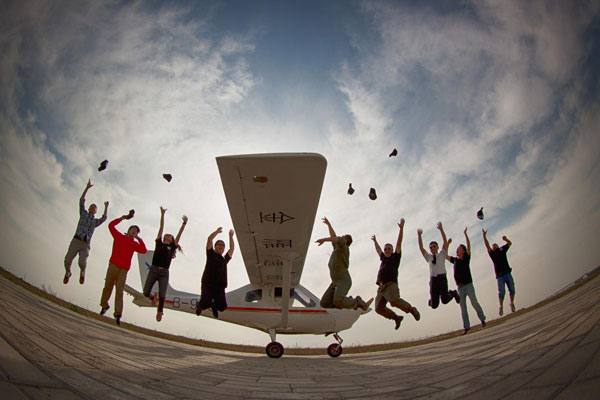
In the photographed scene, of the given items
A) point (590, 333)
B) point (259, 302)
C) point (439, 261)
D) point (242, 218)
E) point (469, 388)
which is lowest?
point (469, 388)

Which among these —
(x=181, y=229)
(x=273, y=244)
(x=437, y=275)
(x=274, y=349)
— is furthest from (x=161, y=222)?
(x=437, y=275)

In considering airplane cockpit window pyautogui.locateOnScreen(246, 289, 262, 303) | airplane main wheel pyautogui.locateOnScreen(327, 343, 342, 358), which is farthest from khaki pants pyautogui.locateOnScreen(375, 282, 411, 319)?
airplane cockpit window pyautogui.locateOnScreen(246, 289, 262, 303)

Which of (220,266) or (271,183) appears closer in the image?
(271,183)

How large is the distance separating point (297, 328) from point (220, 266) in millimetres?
3789

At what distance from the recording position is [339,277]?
5.97 meters

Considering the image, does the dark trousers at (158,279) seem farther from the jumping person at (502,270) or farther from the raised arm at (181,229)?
the jumping person at (502,270)

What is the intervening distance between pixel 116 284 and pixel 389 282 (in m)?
6.15

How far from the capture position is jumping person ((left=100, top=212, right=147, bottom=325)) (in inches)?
229

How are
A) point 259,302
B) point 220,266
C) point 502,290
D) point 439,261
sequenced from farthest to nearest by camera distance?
point 259,302, point 502,290, point 439,261, point 220,266

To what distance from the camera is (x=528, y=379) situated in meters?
1.66

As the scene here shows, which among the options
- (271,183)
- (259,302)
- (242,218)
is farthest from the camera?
(259,302)

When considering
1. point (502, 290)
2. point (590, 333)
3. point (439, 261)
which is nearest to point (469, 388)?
point (590, 333)

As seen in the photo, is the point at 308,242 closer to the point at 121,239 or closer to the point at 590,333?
the point at 121,239

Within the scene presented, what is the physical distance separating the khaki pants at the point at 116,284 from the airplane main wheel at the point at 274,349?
3.97 metres
